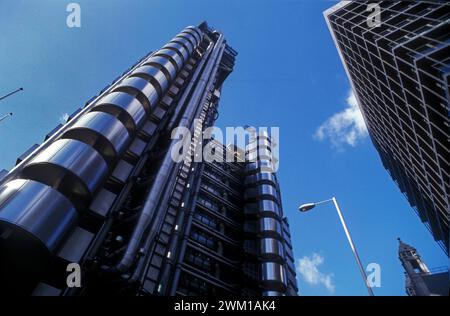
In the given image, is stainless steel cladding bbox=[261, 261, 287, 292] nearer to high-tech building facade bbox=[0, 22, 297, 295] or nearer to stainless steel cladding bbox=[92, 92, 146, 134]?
high-tech building facade bbox=[0, 22, 297, 295]

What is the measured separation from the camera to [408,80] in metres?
30.2

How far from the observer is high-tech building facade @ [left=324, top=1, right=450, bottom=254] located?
25219 millimetres

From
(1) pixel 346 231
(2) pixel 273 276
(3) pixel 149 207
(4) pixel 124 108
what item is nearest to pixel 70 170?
(3) pixel 149 207

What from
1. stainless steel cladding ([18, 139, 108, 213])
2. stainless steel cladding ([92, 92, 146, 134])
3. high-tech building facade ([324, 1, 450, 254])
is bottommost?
stainless steel cladding ([18, 139, 108, 213])

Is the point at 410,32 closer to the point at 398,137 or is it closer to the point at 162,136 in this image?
the point at 398,137

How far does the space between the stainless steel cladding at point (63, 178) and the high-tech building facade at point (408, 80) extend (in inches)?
1035

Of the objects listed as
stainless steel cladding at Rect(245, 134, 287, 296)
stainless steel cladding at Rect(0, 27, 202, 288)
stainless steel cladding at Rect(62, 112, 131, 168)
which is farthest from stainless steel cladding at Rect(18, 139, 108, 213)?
stainless steel cladding at Rect(245, 134, 287, 296)

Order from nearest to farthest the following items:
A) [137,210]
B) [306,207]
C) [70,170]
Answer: [70,170]
[306,207]
[137,210]

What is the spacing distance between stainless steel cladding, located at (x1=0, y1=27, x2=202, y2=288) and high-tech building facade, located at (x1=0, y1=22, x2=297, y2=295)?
0.05m

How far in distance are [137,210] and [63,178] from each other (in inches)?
223

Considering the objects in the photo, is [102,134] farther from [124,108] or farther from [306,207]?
[306,207]

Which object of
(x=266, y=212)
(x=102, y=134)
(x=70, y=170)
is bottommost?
(x=70, y=170)

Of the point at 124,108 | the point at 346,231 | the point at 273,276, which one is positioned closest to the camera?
the point at 346,231

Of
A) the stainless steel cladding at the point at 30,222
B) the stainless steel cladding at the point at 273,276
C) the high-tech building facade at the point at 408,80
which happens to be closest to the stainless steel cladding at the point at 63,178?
the stainless steel cladding at the point at 30,222
